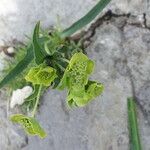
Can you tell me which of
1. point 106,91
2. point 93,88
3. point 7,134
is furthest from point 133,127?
point 7,134

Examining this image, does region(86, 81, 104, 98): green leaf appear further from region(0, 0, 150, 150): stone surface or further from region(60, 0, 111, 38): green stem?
region(0, 0, 150, 150): stone surface

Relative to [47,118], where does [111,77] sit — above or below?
above

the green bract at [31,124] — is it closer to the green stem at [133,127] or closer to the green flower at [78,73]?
the green flower at [78,73]

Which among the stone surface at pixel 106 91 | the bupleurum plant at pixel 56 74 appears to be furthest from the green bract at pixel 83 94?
the stone surface at pixel 106 91

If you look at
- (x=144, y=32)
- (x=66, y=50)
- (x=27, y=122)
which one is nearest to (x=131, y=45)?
(x=144, y=32)

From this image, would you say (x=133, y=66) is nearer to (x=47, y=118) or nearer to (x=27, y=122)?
(x=47, y=118)

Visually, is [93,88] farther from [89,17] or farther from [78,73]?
[89,17]

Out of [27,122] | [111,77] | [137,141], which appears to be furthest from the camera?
[111,77]
